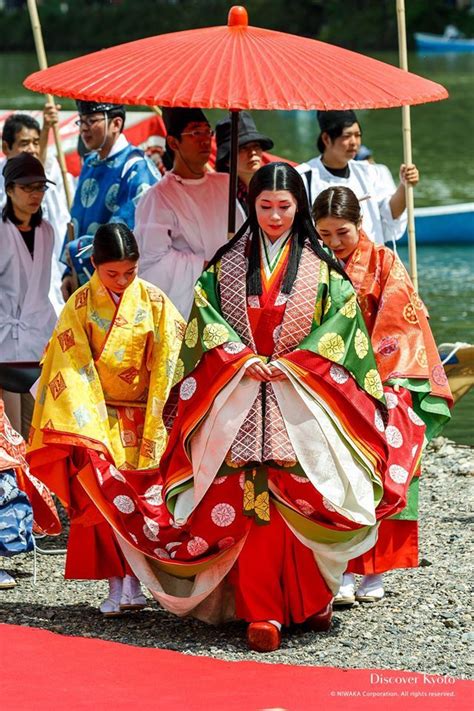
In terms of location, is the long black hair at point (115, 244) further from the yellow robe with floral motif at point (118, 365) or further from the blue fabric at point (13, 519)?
the blue fabric at point (13, 519)

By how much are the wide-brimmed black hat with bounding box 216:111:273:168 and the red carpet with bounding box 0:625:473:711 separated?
305cm

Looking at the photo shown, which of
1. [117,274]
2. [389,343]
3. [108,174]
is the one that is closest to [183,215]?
[108,174]

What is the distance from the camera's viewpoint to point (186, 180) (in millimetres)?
6324

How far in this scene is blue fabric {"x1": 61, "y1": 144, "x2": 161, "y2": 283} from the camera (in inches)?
269

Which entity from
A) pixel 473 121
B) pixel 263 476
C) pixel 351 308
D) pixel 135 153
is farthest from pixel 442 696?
pixel 473 121

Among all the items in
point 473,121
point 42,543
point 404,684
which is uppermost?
point 404,684

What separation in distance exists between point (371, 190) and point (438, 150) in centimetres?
1532

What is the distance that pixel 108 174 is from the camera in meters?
6.89

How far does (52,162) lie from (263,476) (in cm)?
521

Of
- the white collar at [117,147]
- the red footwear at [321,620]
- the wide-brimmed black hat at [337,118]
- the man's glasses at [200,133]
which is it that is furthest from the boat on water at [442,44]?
the red footwear at [321,620]

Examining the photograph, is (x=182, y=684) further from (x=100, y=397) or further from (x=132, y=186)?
(x=132, y=186)

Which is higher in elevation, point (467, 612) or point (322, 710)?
point (322, 710)

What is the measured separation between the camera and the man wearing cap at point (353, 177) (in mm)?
7234

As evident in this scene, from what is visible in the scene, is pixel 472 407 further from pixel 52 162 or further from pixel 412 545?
pixel 412 545
